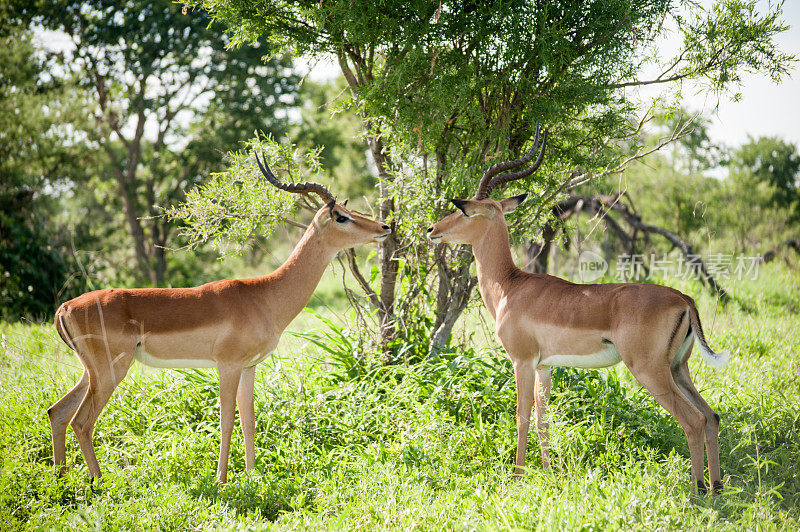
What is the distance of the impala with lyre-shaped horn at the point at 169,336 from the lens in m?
3.89

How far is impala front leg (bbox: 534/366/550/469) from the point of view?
3.98m

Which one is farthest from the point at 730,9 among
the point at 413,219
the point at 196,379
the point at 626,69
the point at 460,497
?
the point at 196,379

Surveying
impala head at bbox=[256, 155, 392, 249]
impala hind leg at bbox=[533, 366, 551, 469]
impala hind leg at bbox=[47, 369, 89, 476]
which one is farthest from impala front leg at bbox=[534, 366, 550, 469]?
impala hind leg at bbox=[47, 369, 89, 476]

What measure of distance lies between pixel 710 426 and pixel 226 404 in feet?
9.78

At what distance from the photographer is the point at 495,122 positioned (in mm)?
5012

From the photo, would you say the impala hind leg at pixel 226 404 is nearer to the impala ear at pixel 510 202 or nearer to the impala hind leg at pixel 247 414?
the impala hind leg at pixel 247 414

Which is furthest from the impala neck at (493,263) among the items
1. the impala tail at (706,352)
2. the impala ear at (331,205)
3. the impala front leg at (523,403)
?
the impala tail at (706,352)

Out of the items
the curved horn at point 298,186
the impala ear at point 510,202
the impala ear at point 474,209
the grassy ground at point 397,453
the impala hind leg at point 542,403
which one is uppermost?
the curved horn at point 298,186

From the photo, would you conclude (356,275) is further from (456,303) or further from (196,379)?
(196,379)

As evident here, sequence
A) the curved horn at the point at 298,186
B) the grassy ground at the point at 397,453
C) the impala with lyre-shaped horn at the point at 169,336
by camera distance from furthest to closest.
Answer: the curved horn at the point at 298,186 → the impala with lyre-shaped horn at the point at 169,336 → the grassy ground at the point at 397,453

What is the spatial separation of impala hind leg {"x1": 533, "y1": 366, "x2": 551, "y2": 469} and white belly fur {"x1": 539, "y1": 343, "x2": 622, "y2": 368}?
Result: 22 cm

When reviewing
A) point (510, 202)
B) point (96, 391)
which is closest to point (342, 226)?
point (510, 202)

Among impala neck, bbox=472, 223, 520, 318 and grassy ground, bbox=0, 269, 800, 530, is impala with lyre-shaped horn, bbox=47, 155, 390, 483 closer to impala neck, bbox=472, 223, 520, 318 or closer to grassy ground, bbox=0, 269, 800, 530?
grassy ground, bbox=0, 269, 800, 530

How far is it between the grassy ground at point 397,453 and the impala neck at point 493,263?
0.87 meters
